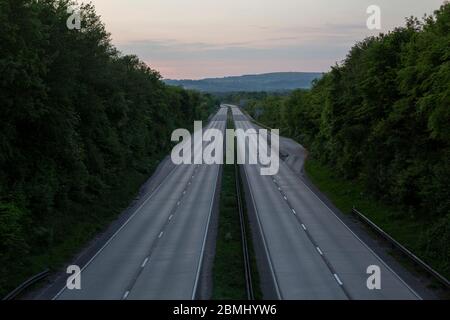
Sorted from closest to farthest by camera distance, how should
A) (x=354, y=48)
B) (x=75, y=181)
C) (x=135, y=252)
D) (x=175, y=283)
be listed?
(x=175, y=283) → (x=135, y=252) → (x=75, y=181) → (x=354, y=48)

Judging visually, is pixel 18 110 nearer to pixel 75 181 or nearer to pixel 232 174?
pixel 75 181

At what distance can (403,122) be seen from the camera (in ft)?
145

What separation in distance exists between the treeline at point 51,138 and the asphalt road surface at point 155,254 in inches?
102

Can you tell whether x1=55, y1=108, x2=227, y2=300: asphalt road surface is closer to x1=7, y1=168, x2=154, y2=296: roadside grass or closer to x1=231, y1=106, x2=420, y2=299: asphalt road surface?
x1=7, y1=168, x2=154, y2=296: roadside grass

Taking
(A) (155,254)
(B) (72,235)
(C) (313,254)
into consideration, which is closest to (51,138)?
(B) (72,235)

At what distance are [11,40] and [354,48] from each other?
134 ft

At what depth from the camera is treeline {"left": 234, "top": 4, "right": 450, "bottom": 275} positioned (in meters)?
34.0

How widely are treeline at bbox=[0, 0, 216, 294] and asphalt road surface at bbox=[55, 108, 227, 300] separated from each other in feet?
8.46

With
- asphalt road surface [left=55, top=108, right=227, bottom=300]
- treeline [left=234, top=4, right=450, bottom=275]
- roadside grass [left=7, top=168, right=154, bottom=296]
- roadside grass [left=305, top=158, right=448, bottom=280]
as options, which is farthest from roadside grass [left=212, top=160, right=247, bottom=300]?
treeline [left=234, top=4, right=450, bottom=275]

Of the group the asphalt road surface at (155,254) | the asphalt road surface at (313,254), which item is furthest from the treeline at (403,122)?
the asphalt road surface at (155,254)

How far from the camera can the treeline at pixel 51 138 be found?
→ 30.5m

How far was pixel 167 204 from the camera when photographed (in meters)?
48.7
